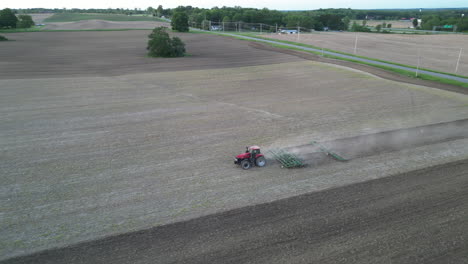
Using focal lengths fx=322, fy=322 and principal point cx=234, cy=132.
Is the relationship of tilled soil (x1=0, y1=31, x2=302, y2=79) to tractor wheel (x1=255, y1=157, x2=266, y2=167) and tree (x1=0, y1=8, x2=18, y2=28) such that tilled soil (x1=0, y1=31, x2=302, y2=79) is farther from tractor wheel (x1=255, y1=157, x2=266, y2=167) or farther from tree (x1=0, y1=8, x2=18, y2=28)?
tree (x1=0, y1=8, x2=18, y2=28)

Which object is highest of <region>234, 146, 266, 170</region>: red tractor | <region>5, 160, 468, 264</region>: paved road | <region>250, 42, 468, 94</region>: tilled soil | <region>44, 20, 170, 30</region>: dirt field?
<region>44, 20, 170, 30</region>: dirt field

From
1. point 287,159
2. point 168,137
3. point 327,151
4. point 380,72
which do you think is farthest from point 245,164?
point 380,72

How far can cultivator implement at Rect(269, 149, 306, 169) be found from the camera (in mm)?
16453

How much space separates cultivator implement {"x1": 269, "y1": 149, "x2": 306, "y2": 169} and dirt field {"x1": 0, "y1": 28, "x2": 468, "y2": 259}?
556mm

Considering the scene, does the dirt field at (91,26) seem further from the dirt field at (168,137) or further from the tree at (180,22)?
the dirt field at (168,137)

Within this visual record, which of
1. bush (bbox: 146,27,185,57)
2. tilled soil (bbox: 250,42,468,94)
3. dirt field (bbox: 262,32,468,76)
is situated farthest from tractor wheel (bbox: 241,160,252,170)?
bush (bbox: 146,27,185,57)

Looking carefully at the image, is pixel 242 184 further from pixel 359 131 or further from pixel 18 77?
pixel 18 77

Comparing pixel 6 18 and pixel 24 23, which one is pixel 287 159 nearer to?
pixel 6 18

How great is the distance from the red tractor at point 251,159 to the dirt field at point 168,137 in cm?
36

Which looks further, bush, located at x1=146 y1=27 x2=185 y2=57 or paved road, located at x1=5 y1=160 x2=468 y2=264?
bush, located at x1=146 y1=27 x2=185 y2=57

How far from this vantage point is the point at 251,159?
16.4 m

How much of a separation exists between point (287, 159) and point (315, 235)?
6.19 metres

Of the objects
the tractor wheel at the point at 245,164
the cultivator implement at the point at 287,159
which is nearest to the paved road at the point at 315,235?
the cultivator implement at the point at 287,159

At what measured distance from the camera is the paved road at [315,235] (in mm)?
10297
